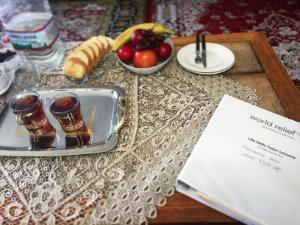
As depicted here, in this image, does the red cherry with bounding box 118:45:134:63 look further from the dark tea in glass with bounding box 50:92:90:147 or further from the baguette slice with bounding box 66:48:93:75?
the dark tea in glass with bounding box 50:92:90:147

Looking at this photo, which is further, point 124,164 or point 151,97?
point 151,97

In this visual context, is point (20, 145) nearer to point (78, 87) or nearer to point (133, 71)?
point (78, 87)

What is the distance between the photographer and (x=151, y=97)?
2.35 ft

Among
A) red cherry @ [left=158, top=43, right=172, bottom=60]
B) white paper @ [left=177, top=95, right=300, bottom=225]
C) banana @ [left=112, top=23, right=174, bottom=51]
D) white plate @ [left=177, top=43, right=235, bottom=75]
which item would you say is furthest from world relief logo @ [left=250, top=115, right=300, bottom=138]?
banana @ [left=112, top=23, right=174, bottom=51]

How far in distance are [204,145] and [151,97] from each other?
0.74 ft

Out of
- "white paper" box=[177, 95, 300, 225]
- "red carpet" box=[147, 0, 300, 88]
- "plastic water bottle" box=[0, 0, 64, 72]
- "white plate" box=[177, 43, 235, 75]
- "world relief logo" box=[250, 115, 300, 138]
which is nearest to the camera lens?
"white paper" box=[177, 95, 300, 225]

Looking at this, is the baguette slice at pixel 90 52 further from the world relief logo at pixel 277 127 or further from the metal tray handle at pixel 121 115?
the world relief logo at pixel 277 127

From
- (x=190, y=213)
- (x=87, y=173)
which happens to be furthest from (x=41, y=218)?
(x=190, y=213)

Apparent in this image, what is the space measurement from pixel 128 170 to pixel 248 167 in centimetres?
24

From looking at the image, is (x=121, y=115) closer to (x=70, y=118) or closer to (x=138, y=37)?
(x=70, y=118)

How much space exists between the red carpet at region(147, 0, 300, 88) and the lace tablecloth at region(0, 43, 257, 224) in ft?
3.62

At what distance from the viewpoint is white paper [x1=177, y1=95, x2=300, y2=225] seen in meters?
0.46

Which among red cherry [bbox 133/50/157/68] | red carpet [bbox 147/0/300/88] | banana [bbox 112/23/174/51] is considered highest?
banana [bbox 112/23/174/51]

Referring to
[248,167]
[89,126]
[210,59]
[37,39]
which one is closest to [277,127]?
[248,167]
